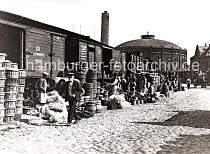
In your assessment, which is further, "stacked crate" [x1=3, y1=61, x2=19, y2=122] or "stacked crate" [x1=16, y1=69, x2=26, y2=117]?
"stacked crate" [x1=16, y1=69, x2=26, y2=117]

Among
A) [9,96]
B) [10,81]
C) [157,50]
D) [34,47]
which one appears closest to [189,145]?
[9,96]

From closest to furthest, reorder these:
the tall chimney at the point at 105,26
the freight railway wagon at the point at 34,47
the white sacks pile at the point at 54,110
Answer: the white sacks pile at the point at 54,110 < the freight railway wagon at the point at 34,47 < the tall chimney at the point at 105,26

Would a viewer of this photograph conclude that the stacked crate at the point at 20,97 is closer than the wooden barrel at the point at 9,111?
No

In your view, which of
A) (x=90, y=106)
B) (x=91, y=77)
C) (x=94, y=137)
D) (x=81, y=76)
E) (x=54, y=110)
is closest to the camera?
(x=94, y=137)

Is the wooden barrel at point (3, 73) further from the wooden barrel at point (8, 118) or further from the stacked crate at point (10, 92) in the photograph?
the wooden barrel at point (8, 118)

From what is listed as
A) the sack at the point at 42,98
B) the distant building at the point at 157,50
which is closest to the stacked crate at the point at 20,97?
the sack at the point at 42,98

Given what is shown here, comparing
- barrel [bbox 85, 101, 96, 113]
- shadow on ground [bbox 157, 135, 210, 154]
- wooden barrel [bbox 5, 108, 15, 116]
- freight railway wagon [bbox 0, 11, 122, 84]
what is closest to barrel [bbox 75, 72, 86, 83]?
freight railway wagon [bbox 0, 11, 122, 84]

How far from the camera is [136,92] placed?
822 inches

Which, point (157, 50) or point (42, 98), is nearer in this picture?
point (42, 98)

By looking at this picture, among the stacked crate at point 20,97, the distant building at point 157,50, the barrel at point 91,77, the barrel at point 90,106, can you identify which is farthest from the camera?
the distant building at point 157,50

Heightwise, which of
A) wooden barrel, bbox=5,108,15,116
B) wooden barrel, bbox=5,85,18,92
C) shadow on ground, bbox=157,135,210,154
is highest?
wooden barrel, bbox=5,85,18,92

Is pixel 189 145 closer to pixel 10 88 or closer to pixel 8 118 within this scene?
pixel 8 118

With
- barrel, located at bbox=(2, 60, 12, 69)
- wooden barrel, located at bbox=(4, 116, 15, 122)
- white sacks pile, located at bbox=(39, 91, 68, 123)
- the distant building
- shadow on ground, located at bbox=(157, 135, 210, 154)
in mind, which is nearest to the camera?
shadow on ground, located at bbox=(157, 135, 210, 154)

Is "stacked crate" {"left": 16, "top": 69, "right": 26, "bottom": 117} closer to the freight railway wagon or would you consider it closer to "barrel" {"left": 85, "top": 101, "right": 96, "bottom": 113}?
"barrel" {"left": 85, "top": 101, "right": 96, "bottom": 113}
